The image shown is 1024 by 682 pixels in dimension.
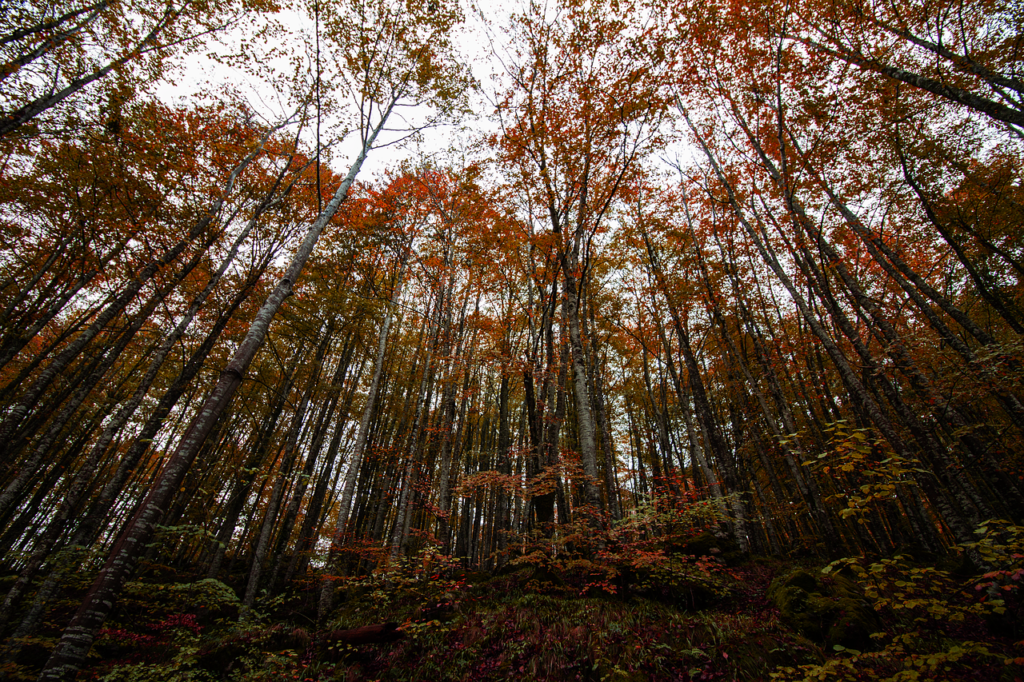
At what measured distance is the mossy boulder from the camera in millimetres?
4387

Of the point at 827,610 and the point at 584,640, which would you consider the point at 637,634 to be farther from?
the point at 827,610

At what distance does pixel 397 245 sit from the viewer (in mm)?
12734

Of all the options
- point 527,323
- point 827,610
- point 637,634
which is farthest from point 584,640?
point 527,323

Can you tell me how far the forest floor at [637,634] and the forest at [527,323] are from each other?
0.06 m

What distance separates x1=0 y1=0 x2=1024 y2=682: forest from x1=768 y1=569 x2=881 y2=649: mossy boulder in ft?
0.15

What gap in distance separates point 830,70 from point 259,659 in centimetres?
1668

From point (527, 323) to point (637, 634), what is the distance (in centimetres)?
881

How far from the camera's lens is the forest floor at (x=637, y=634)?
3596 millimetres

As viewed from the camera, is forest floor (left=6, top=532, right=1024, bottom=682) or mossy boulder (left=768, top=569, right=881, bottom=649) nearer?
forest floor (left=6, top=532, right=1024, bottom=682)

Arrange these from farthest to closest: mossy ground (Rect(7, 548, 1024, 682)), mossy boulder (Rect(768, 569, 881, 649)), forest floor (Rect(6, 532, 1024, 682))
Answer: mossy boulder (Rect(768, 569, 881, 649)) → mossy ground (Rect(7, 548, 1024, 682)) → forest floor (Rect(6, 532, 1024, 682))

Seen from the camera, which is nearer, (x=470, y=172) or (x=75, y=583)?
(x=75, y=583)

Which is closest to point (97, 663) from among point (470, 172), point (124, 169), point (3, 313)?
point (3, 313)

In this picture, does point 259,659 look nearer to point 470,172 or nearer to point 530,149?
point 470,172

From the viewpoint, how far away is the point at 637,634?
504 cm
